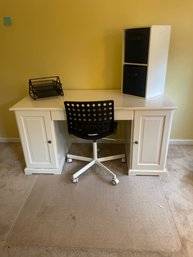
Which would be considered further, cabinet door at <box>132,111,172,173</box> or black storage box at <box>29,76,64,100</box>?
black storage box at <box>29,76,64,100</box>

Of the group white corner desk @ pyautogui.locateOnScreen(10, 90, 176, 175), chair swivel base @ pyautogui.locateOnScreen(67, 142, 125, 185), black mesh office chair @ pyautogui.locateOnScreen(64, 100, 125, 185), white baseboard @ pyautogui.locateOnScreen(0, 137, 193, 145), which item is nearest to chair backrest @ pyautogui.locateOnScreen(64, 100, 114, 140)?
black mesh office chair @ pyautogui.locateOnScreen(64, 100, 125, 185)

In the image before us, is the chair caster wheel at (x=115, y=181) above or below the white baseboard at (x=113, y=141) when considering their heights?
below

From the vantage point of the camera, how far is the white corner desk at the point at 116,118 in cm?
178

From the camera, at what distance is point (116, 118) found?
180cm

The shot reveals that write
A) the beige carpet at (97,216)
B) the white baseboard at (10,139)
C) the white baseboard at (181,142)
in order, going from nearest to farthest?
the beige carpet at (97,216) < the white baseboard at (181,142) < the white baseboard at (10,139)

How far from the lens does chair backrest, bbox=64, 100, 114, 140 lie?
1.66 metres

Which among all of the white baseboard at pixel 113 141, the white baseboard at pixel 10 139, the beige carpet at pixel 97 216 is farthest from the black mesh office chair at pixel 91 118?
the white baseboard at pixel 10 139

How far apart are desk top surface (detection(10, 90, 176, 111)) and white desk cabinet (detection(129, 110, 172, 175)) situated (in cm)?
7

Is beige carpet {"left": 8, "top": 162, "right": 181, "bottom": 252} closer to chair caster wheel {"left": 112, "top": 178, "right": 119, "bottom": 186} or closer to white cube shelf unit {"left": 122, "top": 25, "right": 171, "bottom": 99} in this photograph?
chair caster wheel {"left": 112, "top": 178, "right": 119, "bottom": 186}

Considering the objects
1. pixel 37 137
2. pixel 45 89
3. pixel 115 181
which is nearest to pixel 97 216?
pixel 115 181

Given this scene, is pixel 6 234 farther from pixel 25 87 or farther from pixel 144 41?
pixel 144 41

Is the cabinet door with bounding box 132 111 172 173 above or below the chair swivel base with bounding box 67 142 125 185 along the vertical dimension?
above

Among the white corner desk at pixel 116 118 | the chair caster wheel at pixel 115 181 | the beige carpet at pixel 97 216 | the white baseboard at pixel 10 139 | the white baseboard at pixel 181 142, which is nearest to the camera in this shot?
the beige carpet at pixel 97 216

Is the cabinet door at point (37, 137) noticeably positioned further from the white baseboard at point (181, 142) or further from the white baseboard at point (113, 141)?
the white baseboard at point (181, 142)
